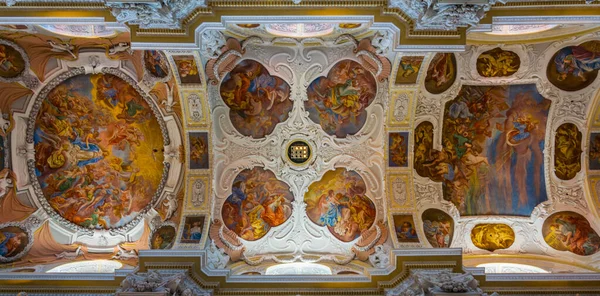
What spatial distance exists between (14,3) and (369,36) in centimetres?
834

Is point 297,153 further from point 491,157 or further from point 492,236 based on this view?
point 492,236

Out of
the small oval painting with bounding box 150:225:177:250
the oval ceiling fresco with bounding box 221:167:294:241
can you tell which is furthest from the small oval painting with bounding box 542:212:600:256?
the small oval painting with bounding box 150:225:177:250

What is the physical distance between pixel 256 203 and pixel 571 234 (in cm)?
947

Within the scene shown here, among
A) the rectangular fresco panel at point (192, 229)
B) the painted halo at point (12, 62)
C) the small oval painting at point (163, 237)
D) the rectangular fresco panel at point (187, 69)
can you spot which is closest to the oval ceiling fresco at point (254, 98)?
the rectangular fresco panel at point (187, 69)

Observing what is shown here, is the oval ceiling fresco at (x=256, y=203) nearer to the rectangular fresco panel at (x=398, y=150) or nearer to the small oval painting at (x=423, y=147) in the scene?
the rectangular fresco panel at (x=398, y=150)

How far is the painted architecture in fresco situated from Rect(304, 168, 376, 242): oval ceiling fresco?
3340mm

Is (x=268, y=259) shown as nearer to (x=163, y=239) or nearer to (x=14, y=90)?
(x=163, y=239)

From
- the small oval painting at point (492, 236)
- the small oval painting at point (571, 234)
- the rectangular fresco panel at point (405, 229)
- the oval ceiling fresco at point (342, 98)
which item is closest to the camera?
the rectangular fresco panel at point (405, 229)

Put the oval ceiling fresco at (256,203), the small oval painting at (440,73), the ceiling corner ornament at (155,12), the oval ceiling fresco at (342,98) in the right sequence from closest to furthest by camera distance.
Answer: the ceiling corner ornament at (155,12) → the small oval painting at (440,73) → the oval ceiling fresco at (342,98) → the oval ceiling fresco at (256,203)

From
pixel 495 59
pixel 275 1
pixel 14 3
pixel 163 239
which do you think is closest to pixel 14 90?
pixel 14 3

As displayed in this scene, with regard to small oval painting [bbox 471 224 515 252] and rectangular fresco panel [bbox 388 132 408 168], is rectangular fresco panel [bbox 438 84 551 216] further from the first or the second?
rectangular fresco panel [bbox 388 132 408 168]

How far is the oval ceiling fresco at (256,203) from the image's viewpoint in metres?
12.6

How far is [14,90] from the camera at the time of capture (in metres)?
12.0

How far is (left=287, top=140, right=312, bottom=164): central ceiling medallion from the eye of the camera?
12.9 meters
